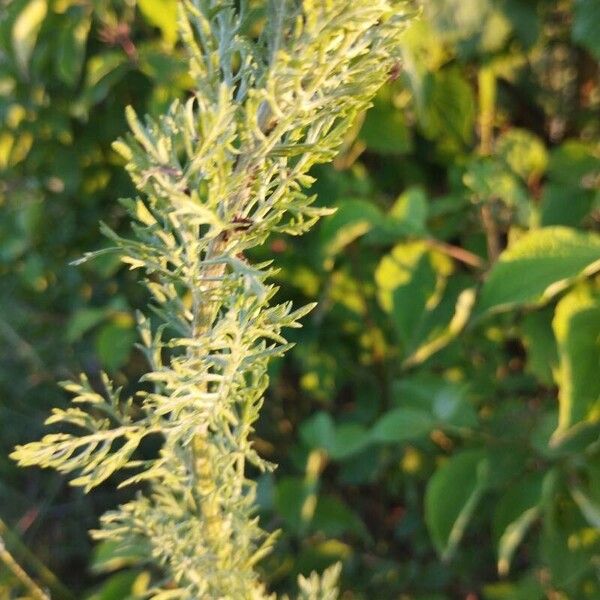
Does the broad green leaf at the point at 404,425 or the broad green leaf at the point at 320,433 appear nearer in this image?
the broad green leaf at the point at 404,425

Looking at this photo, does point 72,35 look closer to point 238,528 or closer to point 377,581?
point 238,528

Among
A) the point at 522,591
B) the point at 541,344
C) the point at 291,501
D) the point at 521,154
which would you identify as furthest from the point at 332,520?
the point at 521,154

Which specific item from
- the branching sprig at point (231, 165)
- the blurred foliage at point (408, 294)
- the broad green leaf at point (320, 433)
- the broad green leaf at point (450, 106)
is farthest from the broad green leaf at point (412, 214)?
the branching sprig at point (231, 165)

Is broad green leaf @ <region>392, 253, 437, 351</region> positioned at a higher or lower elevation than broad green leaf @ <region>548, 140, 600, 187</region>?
lower

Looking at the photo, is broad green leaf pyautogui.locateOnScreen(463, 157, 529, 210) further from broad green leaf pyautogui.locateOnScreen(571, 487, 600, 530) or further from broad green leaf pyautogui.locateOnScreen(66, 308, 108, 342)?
broad green leaf pyautogui.locateOnScreen(66, 308, 108, 342)

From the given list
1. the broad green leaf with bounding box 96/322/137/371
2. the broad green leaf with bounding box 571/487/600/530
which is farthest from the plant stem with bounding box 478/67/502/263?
the broad green leaf with bounding box 96/322/137/371

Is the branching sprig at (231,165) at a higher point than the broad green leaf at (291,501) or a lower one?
higher

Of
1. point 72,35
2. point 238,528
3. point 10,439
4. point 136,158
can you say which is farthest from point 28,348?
point 136,158

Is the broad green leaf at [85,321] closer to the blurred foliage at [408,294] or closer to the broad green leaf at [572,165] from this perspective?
the blurred foliage at [408,294]

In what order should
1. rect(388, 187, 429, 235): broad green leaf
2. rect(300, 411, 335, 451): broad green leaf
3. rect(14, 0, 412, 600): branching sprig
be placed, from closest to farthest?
1. rect(14, 0, 412, 600): branching sprig
2. rect(388, 187, 429, 235): broad green leaf
3. rect(300, 411, 335, 451): broad green leaf
